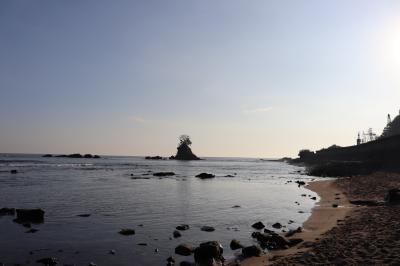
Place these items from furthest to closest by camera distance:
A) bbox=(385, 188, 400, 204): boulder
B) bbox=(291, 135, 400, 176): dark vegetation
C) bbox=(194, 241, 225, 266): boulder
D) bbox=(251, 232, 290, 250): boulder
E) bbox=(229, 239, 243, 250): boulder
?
bbox=(291, 135, 400, 176): dark vegetation → bbox=(385, 188, 400, 204): boulder → bbox=(229, 239, 243, 250): boulder → bbox=(251, 232, 290, 250): boulder → bbox=(194, 241, 225, 266): boulder

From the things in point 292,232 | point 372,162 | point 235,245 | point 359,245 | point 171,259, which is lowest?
point 171,259

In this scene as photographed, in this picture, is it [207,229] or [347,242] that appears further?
[207,229]

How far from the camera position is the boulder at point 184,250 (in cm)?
1862

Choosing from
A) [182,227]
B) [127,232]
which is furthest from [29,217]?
[182,227]

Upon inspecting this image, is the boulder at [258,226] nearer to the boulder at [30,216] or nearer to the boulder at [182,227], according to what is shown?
the boulder at [182,227]

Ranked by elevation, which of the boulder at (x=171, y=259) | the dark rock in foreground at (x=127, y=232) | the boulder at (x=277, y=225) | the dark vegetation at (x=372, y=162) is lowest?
the boulder at (x=171, y=259)

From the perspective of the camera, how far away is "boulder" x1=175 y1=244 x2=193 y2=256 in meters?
18.6

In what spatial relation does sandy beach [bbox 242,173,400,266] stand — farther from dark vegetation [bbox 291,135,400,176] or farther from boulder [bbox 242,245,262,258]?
dark vegetation [bbox 291,135,400,176]

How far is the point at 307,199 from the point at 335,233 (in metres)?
21.2

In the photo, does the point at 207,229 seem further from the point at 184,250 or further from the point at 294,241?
the point at 294,241

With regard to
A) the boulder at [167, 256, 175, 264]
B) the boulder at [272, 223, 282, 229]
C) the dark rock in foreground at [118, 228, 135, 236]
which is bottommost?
the boulder at [167, 256, 175, 264]

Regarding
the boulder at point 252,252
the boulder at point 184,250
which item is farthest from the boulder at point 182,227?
the boulder at point 252,252

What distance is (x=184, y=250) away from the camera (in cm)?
1872

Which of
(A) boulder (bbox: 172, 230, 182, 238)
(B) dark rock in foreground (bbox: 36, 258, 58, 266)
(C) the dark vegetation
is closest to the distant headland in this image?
(C) the dark vegetation
